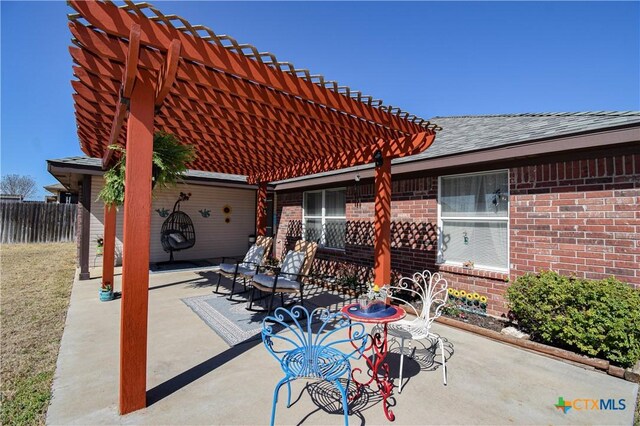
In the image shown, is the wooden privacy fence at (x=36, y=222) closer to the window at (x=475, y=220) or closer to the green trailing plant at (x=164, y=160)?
the green trailing plant at (x=164, y=160)

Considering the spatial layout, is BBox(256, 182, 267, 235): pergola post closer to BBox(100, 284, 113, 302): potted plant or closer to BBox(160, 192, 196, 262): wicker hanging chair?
BBox(160, 192, 196, 262): wicker hanging chair

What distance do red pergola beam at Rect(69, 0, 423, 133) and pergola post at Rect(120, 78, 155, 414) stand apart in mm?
398

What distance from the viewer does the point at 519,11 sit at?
17.6 feet

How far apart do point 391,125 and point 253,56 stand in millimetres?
1980

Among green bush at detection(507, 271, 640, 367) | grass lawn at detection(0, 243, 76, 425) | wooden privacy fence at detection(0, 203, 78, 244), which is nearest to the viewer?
grass lawn at detection(0, 243, 76, 425)

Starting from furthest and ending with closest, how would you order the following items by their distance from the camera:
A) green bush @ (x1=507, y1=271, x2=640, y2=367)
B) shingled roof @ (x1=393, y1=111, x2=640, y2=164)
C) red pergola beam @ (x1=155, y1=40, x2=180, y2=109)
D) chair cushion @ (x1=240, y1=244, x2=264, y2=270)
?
chair cushion @ (x1=240, y1=244, x2=264, y2=270) → shingled roof @ (x1=393, y1=111, x2=640, y2=164) → green bush @ (x1=507, y1=271, x2=640, y2=367) → red pergola beam @ (x1=155, y1=40, x2=180, y2=109)

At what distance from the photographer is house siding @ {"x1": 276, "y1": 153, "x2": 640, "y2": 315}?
11.8 feet

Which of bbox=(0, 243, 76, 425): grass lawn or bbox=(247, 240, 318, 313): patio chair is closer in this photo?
bbox=(0, 243, 76, 425): grass lawn

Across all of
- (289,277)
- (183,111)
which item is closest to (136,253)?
(183,111)

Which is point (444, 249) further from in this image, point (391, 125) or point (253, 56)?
point (253, 56)

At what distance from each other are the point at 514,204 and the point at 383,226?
1948mm

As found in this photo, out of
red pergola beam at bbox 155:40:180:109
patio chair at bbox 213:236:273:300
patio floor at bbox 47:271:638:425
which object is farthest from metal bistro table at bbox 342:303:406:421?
patio chair at bbox 213:236:273:300

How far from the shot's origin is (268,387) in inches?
107

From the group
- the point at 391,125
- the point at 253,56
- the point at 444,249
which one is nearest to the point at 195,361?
the point at 253,56
